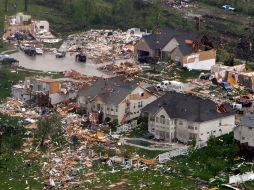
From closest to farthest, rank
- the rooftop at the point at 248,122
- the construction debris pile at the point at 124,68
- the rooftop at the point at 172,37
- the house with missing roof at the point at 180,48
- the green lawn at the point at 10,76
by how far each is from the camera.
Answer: the rooftop at the point at 248,122, the green lawn at the point at 10,76, the construction debris pile at the point at 124,68, the house with missing roof at the point at 180,48, the rooftop at the point at 172,37

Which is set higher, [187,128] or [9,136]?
[187,128]

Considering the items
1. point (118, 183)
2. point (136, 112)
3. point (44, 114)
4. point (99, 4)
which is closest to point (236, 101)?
point (136, 112)

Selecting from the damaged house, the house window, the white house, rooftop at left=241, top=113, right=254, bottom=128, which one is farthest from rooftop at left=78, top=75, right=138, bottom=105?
the white house

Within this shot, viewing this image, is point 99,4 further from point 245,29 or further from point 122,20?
point 245,29

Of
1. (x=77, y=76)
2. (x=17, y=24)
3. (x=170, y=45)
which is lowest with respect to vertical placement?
(x=77, y=76)

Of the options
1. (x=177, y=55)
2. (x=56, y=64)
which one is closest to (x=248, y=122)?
(x=177, y=55)

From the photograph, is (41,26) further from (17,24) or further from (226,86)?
(226,86)

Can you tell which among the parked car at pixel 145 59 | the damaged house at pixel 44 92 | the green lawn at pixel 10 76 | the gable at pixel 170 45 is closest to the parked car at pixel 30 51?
the green lawn at pixel 10 76

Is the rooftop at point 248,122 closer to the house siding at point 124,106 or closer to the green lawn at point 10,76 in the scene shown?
the house siding at point 124,106
